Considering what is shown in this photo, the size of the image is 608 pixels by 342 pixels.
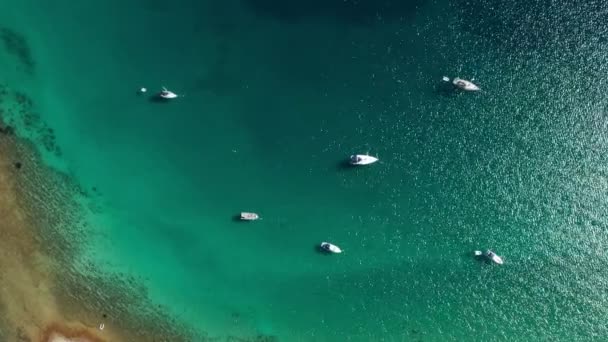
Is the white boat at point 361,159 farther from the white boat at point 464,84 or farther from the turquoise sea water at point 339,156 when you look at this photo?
the white boat at point 464,84

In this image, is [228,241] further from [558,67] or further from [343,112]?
[558,67]

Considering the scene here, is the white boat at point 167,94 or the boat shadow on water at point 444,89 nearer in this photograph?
the white boat at point 167,94

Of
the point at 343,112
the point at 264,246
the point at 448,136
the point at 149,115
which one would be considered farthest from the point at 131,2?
the point at 448,136

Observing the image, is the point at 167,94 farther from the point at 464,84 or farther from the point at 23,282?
the point at 464,84

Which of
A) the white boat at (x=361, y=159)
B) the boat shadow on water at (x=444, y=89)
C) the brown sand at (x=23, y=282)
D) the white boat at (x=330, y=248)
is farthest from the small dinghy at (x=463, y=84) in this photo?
the brown sand at (x=23, y=282)

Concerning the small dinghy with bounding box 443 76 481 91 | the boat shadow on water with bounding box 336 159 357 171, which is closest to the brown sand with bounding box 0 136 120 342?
the boat shadow on water with bounding box 336 159 357 171

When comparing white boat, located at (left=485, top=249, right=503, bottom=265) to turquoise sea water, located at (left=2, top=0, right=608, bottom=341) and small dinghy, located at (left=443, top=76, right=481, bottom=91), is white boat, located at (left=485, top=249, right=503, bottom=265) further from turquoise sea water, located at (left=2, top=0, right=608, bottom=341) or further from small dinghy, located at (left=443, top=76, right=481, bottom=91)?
small dinghy, located at (left=443, top=76, right=481, bottom=91)

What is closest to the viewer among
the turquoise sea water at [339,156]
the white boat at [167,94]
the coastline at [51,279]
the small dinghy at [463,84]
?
the coastline at [51,279]
